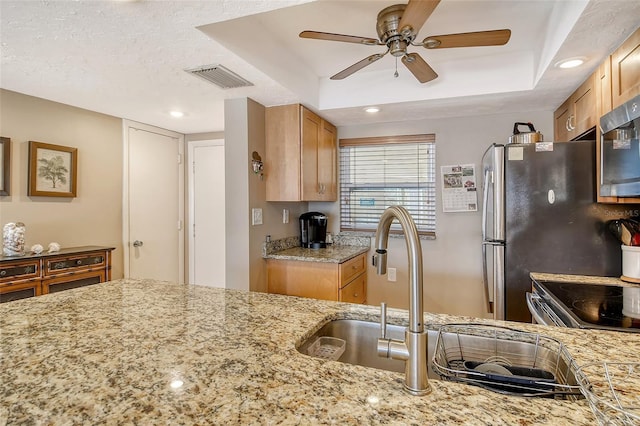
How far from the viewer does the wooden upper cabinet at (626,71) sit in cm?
156

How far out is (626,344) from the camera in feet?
3.28

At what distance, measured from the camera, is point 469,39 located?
5.67 ft

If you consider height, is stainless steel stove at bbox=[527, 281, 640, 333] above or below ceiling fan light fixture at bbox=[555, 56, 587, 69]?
below

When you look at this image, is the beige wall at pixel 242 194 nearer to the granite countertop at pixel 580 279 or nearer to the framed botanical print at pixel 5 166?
the framed botanical print at pixel 5 166

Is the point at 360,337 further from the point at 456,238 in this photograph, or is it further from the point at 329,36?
the point at 456,238

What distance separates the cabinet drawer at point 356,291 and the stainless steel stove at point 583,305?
136 centimetres

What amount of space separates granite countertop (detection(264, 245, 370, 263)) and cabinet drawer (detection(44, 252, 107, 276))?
144 cm

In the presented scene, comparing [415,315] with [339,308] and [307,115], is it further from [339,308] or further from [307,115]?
[307,115]

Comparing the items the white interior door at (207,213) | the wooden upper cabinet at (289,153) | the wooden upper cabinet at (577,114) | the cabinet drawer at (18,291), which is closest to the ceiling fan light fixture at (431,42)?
the wooden upper cabinet at (577,114)

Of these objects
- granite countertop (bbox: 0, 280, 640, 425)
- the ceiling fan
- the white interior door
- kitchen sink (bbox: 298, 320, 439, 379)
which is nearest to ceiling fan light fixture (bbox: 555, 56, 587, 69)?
the ceiling fan

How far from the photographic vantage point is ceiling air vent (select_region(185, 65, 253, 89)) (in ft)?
6.98

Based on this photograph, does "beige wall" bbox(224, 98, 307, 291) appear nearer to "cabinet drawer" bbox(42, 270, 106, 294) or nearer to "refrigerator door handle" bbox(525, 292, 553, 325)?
"cabinet drawer" bbox(42, 270, 106, 294)

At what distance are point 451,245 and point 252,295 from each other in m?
2.37

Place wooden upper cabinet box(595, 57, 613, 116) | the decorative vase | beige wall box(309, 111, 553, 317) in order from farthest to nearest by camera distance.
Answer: beige wall box(309, 111, 553, 317) → the decorative vase → wooden upper cabinet box(595, 57, 613, 116)
